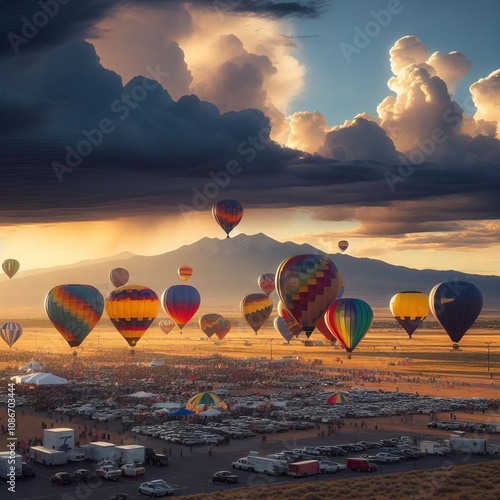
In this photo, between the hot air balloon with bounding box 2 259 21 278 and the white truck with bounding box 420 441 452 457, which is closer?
the white truck with bounding box 420 441 452 457

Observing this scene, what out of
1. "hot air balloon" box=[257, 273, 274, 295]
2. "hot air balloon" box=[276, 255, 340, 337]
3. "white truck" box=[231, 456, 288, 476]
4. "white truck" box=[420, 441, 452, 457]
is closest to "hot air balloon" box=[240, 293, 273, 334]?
"hot air balloon" box=[257, 273, 274, 295]

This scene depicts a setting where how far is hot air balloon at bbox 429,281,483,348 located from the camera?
263 ft

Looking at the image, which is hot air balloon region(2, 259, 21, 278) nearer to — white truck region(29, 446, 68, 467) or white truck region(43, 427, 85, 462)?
white truck region(43, 427, 85, 462)

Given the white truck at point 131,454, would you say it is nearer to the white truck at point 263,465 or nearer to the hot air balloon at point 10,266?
the white truck at point 263,465

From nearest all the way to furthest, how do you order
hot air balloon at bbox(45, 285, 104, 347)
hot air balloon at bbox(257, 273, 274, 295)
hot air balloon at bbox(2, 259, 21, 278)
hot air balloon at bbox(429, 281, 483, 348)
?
hot air balloon at bbox(45, 285, 104, 347) < hot air balloon at bbox(429, 281, 483, 348) < hot air balloon at bbox(257, 273, 274, 295) < hot air balloon at bbox(2, 259, 21, 278)

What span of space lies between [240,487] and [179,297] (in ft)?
181

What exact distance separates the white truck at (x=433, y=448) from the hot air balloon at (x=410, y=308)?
154ft

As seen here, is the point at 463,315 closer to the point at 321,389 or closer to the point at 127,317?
the point at 321,389

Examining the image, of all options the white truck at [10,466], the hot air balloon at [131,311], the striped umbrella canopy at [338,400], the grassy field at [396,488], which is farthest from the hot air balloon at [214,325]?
the grassy field at [396,488]

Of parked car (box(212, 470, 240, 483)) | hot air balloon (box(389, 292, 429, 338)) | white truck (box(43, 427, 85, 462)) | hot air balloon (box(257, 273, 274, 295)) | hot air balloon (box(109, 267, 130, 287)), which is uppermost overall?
hot air balloon (box(109, 267, 130, 287))

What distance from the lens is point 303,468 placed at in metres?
42.4

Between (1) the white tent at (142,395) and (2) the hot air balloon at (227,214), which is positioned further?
(2) the hot air balloon at (227,214)

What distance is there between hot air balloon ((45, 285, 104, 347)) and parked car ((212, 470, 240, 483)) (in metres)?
35.4

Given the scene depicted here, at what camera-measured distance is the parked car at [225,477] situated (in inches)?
1609
